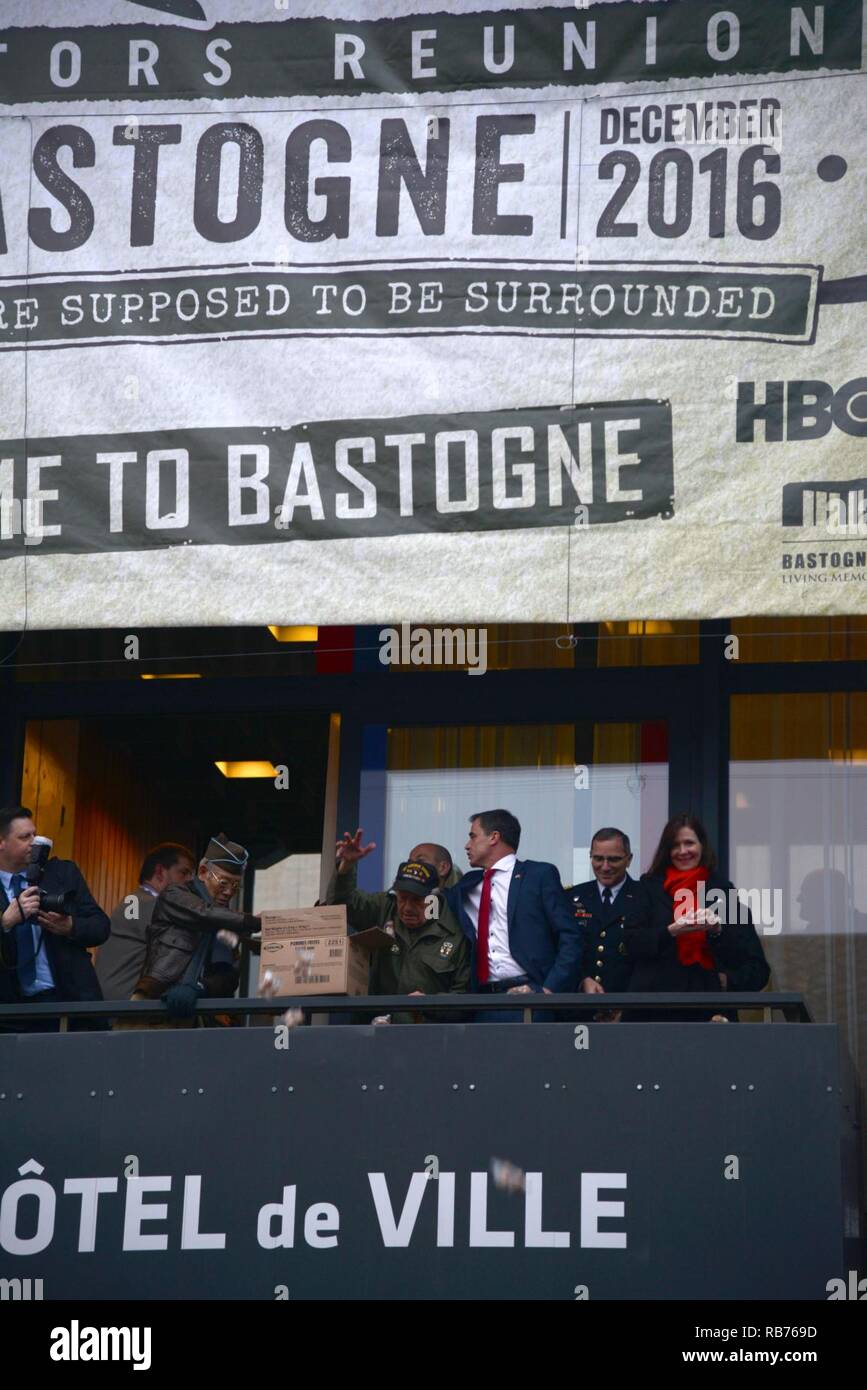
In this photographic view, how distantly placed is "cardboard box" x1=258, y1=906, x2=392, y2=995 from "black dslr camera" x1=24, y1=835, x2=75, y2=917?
937 millimetres

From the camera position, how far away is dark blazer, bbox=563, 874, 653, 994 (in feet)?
35.5

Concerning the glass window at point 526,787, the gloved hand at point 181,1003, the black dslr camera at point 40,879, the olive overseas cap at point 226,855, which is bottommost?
the gloved hand at point 181,1003

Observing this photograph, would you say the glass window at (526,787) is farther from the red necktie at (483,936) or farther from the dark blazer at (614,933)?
the red necktie at (483,936)

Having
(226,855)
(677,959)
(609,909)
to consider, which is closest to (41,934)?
(226,855)

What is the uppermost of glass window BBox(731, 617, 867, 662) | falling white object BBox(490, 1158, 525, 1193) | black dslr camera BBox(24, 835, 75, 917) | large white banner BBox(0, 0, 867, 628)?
large white banner BBox(0, 0, 867, 628)

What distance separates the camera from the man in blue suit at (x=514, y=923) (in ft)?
35.7

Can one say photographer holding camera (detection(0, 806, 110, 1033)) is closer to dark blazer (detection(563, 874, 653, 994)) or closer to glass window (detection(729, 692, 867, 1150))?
dark blazer (detection(563, 874, 653, 994))

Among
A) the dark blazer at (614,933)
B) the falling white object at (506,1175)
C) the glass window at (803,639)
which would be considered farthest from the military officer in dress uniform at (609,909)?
the glass window at (803,639)

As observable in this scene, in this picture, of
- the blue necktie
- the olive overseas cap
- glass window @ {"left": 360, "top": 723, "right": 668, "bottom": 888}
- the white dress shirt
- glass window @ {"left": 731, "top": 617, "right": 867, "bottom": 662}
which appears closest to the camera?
the white dress shirt

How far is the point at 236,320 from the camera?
38.8 ft

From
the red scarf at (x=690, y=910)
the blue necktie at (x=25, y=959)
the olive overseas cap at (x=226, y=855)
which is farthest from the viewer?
the olive overseas cap at (x=226, y=855)

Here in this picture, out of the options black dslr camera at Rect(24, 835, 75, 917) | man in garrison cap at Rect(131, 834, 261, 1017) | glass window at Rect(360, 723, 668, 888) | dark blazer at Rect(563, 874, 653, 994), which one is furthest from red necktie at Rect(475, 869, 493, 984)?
black dslr camera at Rect(24, 835, 75, 917)

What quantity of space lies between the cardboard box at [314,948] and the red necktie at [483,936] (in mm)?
473
